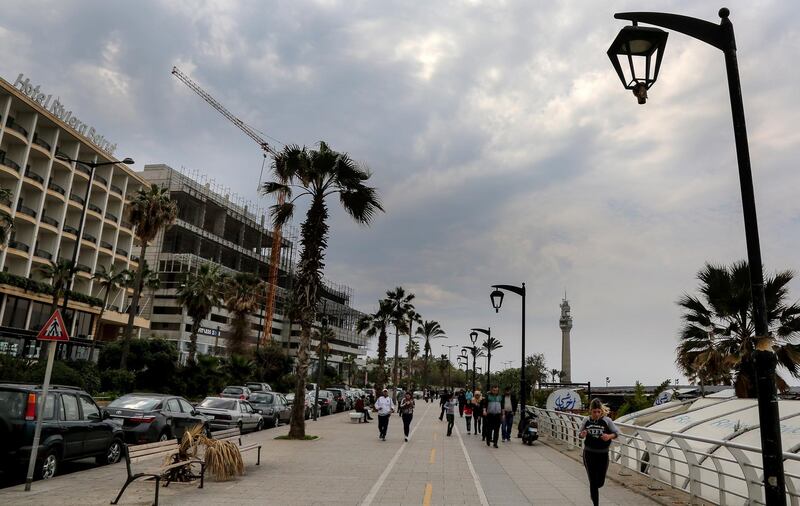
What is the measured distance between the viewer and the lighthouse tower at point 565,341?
282ft

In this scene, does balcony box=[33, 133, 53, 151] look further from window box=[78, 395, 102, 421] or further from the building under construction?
window box=[78, 395, 102, 421]

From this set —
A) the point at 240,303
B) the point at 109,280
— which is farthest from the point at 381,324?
the point at 109,280

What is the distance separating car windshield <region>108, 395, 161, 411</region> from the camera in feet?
47.2

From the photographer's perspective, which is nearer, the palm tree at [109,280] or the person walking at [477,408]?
the person walking at [477,408]

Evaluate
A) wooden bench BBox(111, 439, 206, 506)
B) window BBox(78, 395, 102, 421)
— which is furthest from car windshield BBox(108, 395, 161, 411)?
wooden bench BBox(111, 439, 206, 506)

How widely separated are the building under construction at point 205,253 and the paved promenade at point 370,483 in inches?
2388

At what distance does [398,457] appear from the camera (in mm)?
14906

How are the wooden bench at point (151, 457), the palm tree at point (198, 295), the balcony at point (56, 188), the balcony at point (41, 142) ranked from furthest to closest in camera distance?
the balcony at point (56, 188) < the balcony at point (41, 142) < the palm tree at point (198, 295) < the wooden bench at point (151, 457)

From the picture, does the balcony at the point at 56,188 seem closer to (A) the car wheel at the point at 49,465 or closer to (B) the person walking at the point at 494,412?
(B) the person walking at the point at 494,412

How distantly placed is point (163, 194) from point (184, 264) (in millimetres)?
54341

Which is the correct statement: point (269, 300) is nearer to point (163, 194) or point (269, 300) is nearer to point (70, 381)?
point (163, 194)

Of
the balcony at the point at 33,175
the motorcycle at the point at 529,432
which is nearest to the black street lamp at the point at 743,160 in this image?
the motorcycle at the point at 529,432

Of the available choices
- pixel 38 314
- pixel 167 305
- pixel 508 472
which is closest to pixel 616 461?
pixel 508 472

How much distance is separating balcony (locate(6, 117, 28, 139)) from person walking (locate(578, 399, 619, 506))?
5733cm
